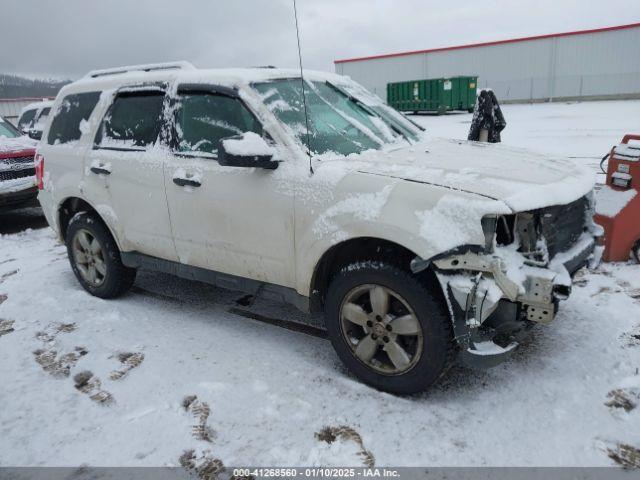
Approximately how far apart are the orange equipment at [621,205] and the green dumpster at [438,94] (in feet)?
75.3

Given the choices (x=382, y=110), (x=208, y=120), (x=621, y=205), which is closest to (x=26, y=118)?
(x=208, y=120)

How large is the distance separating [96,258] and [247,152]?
231 cm

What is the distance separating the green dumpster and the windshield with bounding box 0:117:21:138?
2151 cm

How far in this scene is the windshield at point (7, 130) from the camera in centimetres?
899

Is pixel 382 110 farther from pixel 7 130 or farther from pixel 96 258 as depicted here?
pixel 7 130

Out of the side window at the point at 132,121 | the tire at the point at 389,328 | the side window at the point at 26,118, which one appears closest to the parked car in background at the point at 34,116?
the side window at the point at 26,118

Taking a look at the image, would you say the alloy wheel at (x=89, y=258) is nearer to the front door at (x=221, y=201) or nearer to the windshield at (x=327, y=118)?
the front door at (x=221, y=201)

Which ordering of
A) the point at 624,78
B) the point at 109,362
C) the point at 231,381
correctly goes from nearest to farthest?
the point at 231,381 < the point at 109,362 < the point at 624,78

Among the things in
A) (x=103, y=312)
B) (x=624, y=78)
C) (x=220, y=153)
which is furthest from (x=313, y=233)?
(x=624, y=78)

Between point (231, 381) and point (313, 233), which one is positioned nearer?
point (313, 233)

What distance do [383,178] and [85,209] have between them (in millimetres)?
2990

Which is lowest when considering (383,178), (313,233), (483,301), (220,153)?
(483,301)

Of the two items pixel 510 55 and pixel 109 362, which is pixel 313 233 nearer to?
pixel 109 362

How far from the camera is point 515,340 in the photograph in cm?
272
